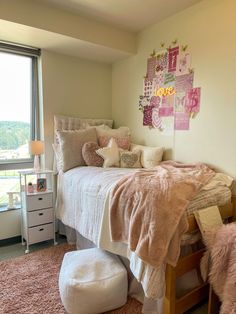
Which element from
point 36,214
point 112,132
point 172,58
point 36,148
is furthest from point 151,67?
point 36,214

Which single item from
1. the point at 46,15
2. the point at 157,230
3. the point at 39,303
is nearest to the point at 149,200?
the point at 157,230

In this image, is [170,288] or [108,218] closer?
[170,288]

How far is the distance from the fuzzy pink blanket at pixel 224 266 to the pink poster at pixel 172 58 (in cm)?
183

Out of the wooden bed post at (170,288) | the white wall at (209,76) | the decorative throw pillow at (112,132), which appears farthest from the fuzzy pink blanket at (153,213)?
the decorative throw pillow at (112,132)

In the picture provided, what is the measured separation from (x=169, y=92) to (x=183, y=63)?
1.09ft

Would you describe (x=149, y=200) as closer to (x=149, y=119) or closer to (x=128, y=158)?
(x=128, y=158)

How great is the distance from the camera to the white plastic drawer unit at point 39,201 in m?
2.47

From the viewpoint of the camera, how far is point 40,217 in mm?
2545

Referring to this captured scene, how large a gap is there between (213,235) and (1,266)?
74.7 inches

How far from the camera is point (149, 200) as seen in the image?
1488 millimetres

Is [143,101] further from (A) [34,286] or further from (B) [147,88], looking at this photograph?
(A) [34,286]

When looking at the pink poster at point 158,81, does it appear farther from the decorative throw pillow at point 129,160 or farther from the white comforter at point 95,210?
the white comforter at point 95,210

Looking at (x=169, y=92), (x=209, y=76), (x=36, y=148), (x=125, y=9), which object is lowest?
(x=36, y=148)

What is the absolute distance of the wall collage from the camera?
98.0 inches
